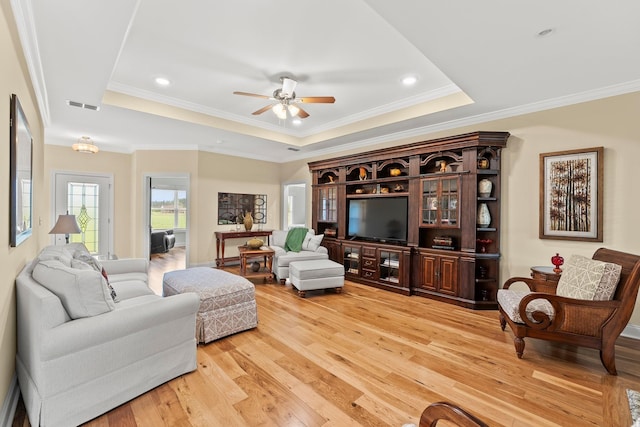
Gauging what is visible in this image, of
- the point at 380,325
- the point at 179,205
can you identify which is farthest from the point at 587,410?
the point at 179,205

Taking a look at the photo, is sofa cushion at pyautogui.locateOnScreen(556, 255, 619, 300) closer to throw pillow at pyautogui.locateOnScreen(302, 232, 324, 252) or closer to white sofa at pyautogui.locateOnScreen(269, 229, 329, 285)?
white sofa at pyautogui.locateOnScreen(269, 229, 329, 285)

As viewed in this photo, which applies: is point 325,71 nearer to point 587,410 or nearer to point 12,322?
point 12,322

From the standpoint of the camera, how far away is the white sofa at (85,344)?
163 cm

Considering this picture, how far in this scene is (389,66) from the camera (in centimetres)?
314

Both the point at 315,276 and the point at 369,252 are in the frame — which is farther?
the point at 369,252

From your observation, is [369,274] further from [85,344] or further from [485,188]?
[85,344]

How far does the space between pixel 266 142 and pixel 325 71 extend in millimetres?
2610

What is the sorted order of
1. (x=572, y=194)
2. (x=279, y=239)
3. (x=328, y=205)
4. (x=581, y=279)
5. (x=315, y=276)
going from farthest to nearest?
(x=328, y=205) < (x=279, y=239) < (x=315, y=276) < (x=572, y=194) < (x=581, y=279)

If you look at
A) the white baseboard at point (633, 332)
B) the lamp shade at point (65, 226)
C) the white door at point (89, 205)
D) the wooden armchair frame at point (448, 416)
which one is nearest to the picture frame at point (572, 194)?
the white baseboard at point (633, 332)

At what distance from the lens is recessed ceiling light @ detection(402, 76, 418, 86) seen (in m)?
3.40

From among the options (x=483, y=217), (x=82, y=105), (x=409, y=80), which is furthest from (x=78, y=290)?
(x=483, y=217)

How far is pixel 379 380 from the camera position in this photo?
2.20 m

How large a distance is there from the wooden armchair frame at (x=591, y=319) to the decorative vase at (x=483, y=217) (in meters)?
1.40

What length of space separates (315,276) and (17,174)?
131 inches
